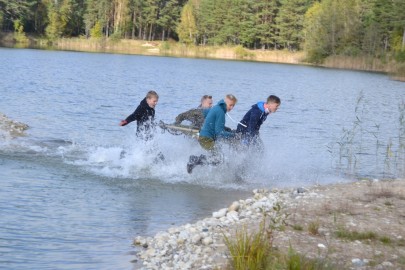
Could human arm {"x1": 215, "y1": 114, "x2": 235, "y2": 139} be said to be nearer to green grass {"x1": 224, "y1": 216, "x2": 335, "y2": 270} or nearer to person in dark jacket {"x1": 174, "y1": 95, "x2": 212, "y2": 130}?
person in dark jacket {"x1": 174, "y1": 95, "x2": 212, "y2": 130}

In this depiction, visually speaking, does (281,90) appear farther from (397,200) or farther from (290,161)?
(397,200)

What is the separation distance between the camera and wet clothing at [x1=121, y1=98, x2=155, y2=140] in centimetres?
1509

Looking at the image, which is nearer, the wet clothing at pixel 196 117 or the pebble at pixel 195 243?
the pebble at pixel 195 243

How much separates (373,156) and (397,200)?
8523 millimetres

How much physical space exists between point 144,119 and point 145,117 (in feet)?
0.17

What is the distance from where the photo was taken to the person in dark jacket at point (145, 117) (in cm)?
1502

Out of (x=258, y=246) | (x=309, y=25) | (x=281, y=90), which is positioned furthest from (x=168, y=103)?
(x=309, y=25)

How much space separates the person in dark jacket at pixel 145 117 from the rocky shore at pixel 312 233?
390 cm

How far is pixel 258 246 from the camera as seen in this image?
7.23 metres

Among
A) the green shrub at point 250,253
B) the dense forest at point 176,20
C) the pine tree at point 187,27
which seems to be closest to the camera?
the green shrub at point 250,253

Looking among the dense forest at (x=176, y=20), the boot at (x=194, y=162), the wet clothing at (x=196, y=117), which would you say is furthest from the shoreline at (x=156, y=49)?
the boot at (x=194, y=162)

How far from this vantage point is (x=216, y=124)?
1420cm

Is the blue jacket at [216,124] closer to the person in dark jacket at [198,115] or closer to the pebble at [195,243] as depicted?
the person in dark jacket at [198,115]

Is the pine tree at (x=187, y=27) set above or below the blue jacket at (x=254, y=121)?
above
